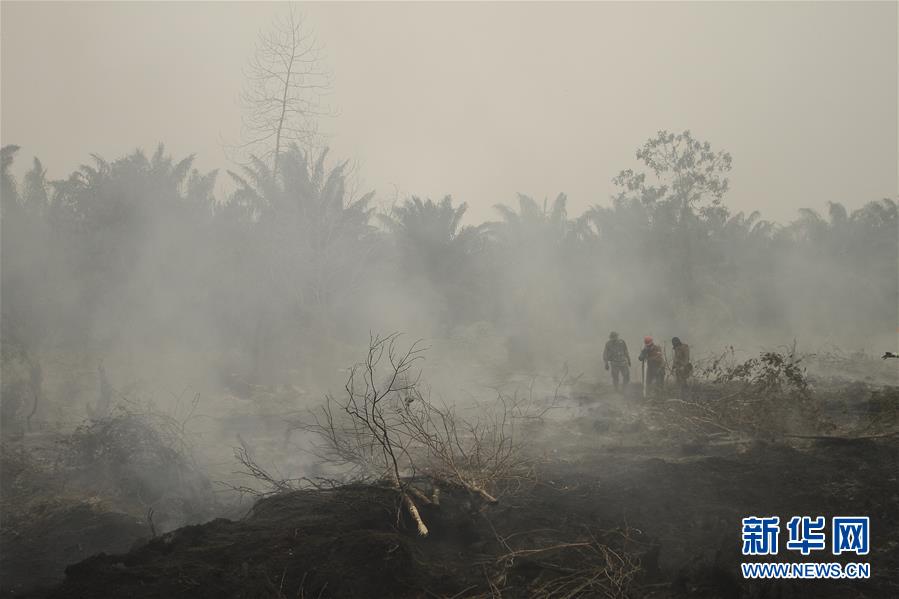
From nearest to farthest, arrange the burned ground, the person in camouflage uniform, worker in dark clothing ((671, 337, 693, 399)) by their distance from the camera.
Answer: the burned ground, worker in dark clothing ((671, 337, 693, 399)), the person in camouflage uniform

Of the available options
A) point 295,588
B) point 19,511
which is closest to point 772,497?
point 295,588

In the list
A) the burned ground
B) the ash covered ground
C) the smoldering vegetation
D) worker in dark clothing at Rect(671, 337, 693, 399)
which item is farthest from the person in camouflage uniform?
the burned ground

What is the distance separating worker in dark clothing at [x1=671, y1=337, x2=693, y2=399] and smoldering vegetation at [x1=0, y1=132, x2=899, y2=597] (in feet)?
1.58

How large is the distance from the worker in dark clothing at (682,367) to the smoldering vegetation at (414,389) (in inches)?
19.0

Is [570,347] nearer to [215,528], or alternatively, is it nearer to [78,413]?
[78,413]

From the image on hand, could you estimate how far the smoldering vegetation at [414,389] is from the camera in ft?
16.4

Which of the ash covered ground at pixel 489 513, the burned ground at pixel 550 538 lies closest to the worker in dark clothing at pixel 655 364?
the ash covered ground at pixel 489 513

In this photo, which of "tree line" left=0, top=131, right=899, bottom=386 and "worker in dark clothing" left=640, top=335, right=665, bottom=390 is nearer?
"worker in dark clothing" left=640, top=335, right=665, bottom=390

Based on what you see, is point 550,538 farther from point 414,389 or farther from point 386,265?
point 386,265

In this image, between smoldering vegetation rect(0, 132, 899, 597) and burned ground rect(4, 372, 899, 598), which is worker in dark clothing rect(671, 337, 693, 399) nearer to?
smoldering vegetation rect(0, 132, 899, 597)

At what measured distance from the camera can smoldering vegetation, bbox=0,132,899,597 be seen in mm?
4996

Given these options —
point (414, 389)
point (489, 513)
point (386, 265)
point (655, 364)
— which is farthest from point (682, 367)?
point (386, 265)

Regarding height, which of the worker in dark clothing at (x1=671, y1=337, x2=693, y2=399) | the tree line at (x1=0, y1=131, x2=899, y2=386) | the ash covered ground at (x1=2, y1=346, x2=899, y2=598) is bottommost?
the ash covered ground at (x1=2, y1=346, x2=899, y2=598)

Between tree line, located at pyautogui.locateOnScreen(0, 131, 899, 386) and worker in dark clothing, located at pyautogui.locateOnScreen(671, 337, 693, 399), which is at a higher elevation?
tree line, located at pyautogui.locateOnScreen(0, 131, 899, 386)
